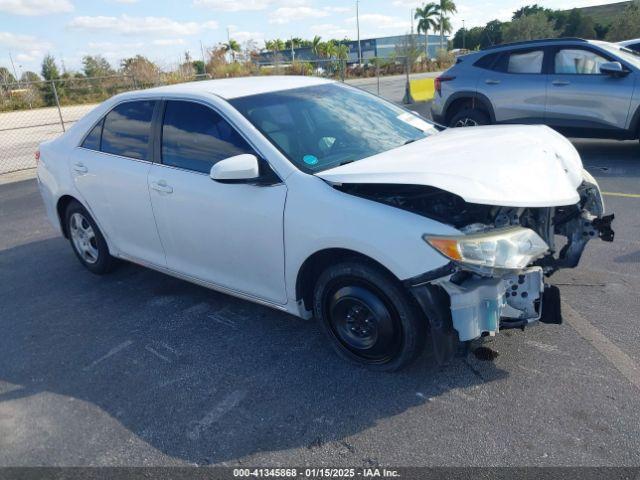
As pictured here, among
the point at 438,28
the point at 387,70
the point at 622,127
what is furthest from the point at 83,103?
the point at 438,28

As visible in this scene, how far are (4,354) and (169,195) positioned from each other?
1.63 metres

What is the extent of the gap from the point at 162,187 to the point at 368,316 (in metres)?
1.83

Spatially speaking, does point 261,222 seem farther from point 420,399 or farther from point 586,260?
point 586,260

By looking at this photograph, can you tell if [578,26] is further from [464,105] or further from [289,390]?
[289,390]

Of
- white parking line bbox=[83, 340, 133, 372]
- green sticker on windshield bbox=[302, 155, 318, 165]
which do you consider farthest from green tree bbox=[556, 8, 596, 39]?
white parking line bbox=[83, 340, 133, 372]

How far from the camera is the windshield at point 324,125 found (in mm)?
3518

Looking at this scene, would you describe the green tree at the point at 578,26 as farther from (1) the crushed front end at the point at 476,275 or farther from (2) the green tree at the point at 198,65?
(1) the crushed front end at the point at 476,275

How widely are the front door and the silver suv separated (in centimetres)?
650

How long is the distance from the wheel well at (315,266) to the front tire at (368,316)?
0.04 m

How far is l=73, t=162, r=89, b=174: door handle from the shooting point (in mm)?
4658

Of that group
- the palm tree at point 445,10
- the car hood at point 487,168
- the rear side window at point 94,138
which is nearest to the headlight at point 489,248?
the car hood at point 487,168

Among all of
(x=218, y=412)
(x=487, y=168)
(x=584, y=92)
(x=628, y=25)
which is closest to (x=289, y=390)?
(x=218, y=412)

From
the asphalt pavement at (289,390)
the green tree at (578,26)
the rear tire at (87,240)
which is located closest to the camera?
the asphalt pavement at (289,390)

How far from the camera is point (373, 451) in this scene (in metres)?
2.62
